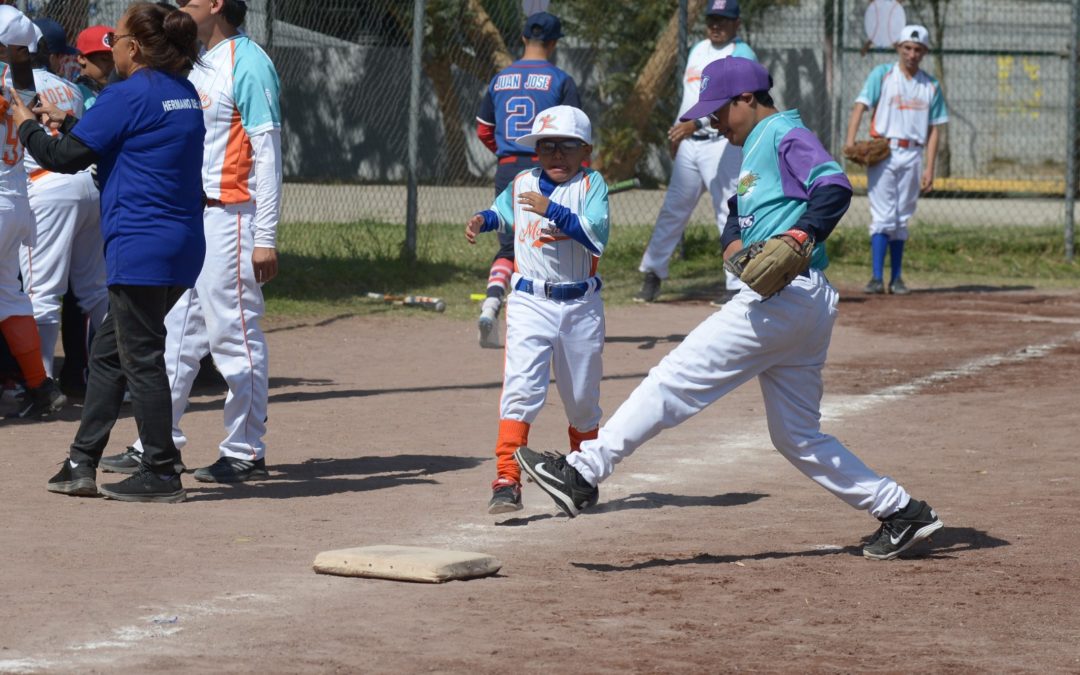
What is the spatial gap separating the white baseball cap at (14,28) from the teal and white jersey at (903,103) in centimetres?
842

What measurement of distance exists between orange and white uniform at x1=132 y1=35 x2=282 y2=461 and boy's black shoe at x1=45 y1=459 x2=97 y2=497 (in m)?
0.53

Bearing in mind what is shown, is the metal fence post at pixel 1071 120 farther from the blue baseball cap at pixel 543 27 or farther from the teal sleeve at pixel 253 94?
the teal sleeve at pixel 253 94

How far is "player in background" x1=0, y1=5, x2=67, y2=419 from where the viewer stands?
26.3ft

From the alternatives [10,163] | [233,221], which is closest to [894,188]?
[10,163]

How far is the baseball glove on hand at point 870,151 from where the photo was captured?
1423 centimetres

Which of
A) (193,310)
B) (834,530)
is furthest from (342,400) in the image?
(834,530)

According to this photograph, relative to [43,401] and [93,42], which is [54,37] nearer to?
[93,42]

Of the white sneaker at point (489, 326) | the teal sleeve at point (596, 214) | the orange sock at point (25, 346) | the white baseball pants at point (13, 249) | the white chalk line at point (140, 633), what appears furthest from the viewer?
the white sneaker at point (489, 326)

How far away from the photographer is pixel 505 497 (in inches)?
249

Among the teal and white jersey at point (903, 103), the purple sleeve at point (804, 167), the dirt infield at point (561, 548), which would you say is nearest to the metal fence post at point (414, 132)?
the teal and white jersey at point (903, 103)

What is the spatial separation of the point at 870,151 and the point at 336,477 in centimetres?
840

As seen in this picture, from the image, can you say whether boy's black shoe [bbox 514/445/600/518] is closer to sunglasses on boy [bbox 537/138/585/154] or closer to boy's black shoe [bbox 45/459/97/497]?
sunglasses on boy [bbox 537/138/585/154]

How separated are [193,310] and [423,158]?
14122 millimetres

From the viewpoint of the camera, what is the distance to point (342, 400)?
9.19 meters
